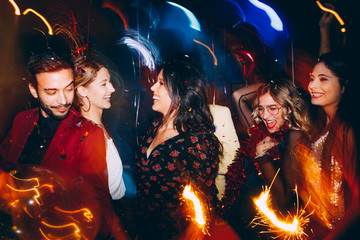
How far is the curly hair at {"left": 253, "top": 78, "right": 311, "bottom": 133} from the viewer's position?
5.65 feet

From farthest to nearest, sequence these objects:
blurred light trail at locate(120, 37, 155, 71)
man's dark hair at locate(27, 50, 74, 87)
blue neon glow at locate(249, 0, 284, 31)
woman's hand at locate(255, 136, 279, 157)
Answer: blurred light trail at locate(120, 37, 155, 71)
blue neon glow at locate(249, 0, 284, 31)
woman's hand at locate(255, 136, 279, 157)
man's dark hair at locate(27, 50, 74, 87)

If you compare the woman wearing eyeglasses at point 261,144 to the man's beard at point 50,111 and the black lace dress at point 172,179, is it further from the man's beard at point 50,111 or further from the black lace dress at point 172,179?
the man's beard at point 50,111

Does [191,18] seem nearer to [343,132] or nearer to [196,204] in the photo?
[343,132]

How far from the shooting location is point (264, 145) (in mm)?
1826

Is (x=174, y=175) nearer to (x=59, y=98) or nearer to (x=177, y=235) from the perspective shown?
(x=177, y=235)

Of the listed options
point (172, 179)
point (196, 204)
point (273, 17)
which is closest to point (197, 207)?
point (196, 204)

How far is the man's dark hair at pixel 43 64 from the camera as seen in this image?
168 cm

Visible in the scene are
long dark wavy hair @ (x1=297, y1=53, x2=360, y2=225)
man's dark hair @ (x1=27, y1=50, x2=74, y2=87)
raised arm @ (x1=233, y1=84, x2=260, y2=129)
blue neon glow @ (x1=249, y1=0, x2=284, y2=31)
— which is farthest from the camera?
raised arm @ (x1=233, y1=84, x2=260, y2=129)

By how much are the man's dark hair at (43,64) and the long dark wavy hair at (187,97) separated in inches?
37.6

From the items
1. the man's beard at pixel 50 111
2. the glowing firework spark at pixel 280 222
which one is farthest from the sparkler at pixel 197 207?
the man's beard at pixel 50 111

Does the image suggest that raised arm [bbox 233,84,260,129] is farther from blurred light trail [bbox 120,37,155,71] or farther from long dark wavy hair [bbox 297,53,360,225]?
blurred light trail [bbox 120,37,155,71]

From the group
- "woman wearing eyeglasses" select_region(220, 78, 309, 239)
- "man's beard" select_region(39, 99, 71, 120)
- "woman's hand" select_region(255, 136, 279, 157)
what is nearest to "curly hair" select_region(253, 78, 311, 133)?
"woman wearing eyeglasses" select_region(220, 78, 309, 239)

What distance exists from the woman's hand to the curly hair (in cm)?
21

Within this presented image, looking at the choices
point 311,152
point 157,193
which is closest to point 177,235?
point 157,193
